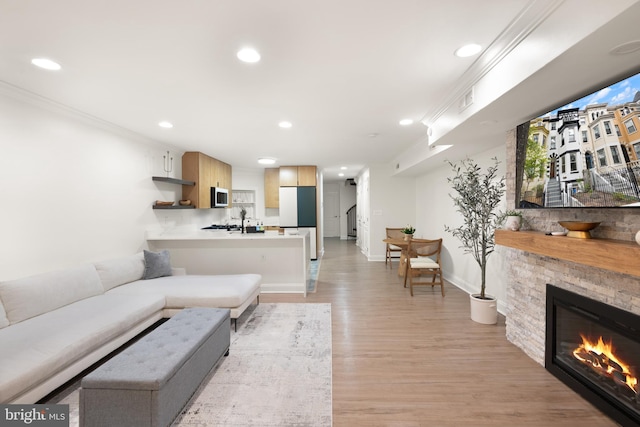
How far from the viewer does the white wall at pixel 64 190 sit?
102 inches

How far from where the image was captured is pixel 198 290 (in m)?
3.26

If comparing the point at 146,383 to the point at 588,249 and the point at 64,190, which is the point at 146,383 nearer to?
the point at 64,190

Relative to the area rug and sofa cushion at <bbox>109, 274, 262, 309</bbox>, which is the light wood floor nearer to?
the area rug

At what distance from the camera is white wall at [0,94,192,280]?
2.58 metres

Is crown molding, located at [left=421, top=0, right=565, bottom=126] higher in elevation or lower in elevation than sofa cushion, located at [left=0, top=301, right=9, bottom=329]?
higher

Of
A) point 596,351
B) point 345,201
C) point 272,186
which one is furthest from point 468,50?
point 345,201

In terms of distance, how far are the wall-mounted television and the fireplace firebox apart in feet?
2.47

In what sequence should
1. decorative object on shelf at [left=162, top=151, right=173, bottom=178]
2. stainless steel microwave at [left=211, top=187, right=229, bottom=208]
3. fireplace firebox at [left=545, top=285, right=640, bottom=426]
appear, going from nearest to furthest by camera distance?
fireplace firebox at [left=545, top=285, right=640, bottom=426] → decorative object on shelf at [left=162, top=151, right=173, bottom=178] → stainless steel microwave at [left=211, top=187, right=229, bottom=208]

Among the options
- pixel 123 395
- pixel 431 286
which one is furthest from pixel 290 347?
pixel 431 286

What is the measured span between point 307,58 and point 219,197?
15.3ft

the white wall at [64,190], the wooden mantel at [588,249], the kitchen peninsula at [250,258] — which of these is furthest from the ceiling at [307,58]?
the kitchen peninsula at [250,258]

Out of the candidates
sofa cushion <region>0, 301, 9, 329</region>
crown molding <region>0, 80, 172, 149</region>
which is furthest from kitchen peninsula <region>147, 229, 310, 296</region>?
sofa cushion <region>0, 301, 9, 329</region>

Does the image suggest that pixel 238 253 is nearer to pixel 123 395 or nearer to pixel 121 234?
pixel 121 234

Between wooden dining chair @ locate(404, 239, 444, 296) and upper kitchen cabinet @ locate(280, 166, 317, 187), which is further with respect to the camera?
upper kitchen cabinet @ locate(280, 166, 317, 187)
